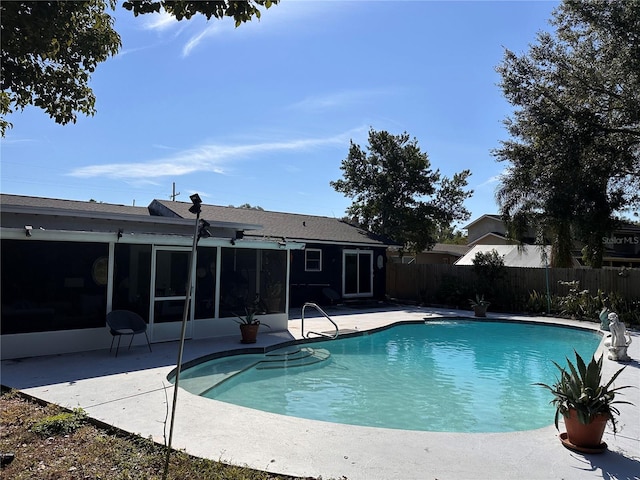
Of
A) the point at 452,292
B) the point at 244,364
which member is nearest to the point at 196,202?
the point at 244,364

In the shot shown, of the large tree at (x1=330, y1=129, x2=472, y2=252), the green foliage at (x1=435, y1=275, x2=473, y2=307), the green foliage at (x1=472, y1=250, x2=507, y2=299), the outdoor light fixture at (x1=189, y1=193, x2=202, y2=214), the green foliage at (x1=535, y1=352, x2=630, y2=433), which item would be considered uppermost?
the large tree at (x1=330, y1=129, x2=472, y2=252)

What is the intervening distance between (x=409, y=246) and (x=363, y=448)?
21.3m

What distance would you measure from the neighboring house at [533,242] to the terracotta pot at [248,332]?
14897mm

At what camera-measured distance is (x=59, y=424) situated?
4547 millimetres

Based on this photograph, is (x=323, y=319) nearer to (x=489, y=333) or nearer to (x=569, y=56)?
(x=489, y=333)

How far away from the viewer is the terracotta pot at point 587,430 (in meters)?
4.10

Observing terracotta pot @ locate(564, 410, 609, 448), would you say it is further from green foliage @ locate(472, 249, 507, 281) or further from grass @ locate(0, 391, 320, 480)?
green foliage @ locate(472, 249, 507, 281)

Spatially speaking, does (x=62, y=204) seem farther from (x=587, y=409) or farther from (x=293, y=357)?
(x=587, y=409)

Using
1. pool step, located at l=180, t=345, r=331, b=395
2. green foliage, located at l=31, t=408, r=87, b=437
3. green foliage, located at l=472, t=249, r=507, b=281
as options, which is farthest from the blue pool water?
green foliage, located at l=472, t=249, r=507, b=281

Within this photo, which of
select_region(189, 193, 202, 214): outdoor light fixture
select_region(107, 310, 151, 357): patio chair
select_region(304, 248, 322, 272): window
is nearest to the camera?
select_region(189, 193, 202, 214): outdoor light fixture

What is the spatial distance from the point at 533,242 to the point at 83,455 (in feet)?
→ 82.9

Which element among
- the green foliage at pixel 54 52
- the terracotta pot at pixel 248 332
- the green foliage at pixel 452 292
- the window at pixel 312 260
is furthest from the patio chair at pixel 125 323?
the green foliage at pixel 452 292

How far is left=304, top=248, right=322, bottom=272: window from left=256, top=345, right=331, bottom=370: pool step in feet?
24.9

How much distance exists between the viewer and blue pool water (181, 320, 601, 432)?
6.22 m
